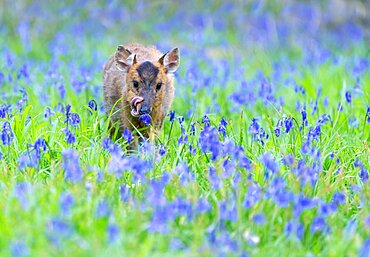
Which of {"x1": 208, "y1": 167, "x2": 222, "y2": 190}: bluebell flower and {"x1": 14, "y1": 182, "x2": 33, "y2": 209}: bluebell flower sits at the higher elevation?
{"x1": 14, "y1": 182, "x2": 33, "y2": 209}: bluebell flower

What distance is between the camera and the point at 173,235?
412 cm

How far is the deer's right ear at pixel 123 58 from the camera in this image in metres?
6.64

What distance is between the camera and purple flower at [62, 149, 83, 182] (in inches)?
173

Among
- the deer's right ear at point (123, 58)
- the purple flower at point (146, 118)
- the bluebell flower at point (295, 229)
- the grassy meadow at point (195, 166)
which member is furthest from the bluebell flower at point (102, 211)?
the deer's right ear at point (123, 58)

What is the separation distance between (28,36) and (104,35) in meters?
1.62

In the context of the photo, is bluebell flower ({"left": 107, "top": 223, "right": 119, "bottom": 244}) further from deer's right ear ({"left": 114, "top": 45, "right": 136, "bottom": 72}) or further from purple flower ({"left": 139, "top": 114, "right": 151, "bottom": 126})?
deer's right ear ({"left": 114, "top": 45, "right": 136, "bottom": 72})

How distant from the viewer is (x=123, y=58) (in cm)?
670

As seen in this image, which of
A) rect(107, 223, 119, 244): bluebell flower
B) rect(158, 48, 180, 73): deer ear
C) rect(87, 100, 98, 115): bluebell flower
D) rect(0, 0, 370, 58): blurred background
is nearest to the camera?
rect(107, 223, 119, 244): bluebell flower

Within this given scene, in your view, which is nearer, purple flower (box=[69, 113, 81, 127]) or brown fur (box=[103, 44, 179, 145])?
purple flower (box=[69, 113, 81, 127])

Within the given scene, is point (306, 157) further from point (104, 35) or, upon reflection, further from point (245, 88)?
point (104, 35)

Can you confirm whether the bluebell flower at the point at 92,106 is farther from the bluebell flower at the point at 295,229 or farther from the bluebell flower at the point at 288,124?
the bluebell flower at the point at 295,229

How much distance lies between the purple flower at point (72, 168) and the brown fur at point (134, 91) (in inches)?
60.4

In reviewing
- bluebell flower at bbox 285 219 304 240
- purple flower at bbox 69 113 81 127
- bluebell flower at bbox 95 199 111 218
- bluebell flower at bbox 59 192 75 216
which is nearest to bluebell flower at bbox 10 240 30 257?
bluebell flower at bbox 59 192 75 216

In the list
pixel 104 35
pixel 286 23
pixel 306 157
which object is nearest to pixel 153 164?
pixel 306 157
